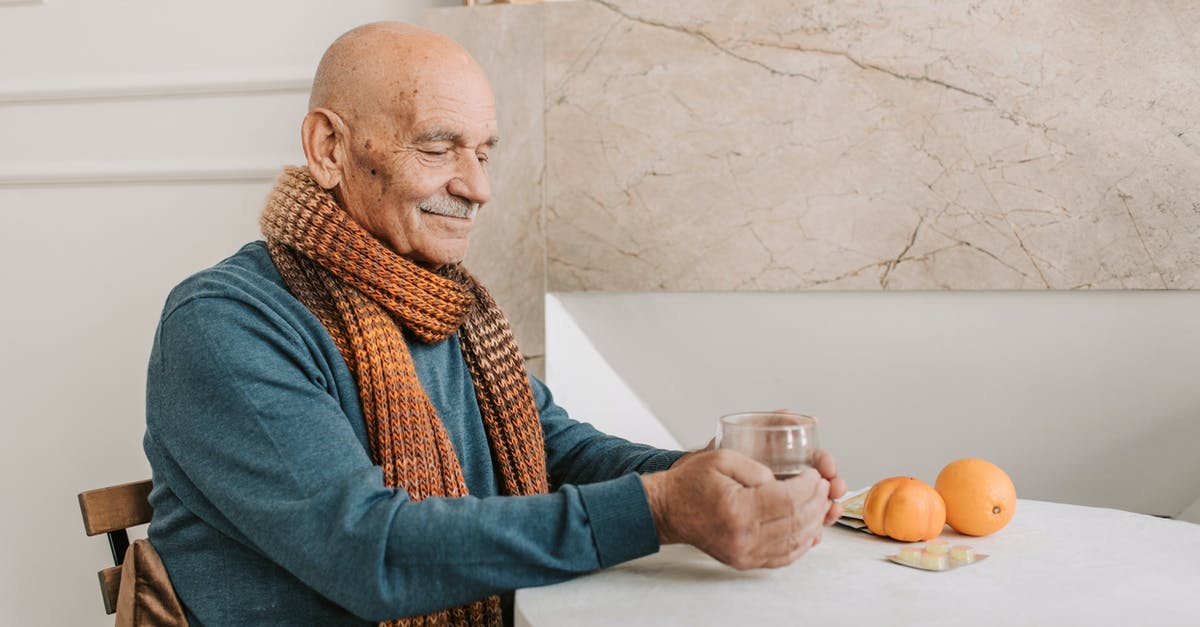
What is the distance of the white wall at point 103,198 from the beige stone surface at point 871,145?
53 centimetres

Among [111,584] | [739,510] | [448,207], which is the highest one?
[448,207]

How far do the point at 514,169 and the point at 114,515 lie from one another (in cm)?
117

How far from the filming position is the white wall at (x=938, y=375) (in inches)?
81.6

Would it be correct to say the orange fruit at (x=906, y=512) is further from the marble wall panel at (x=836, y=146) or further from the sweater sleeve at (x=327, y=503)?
the marble wall panel at (x=836, y=146)

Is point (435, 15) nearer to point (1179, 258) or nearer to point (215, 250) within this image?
point (215, 250)

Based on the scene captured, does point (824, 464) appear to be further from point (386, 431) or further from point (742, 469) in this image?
point (386, 431)

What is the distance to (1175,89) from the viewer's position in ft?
6.40

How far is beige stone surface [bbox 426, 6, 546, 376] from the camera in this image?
225 centimetres

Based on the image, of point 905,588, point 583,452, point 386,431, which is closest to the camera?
point 905,588

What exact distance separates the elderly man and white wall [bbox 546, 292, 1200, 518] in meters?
0.71

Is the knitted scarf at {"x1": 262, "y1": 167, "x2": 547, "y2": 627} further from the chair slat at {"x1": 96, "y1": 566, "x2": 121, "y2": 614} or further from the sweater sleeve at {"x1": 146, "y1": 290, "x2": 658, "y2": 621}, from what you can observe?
the chair slat at {"x1": 96, "y1": 566, "x2": 121, "y2": 614}

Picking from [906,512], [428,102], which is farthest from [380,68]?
[906,512]

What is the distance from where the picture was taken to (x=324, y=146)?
139 cm

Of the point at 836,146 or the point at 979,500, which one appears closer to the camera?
the point at 979,500
